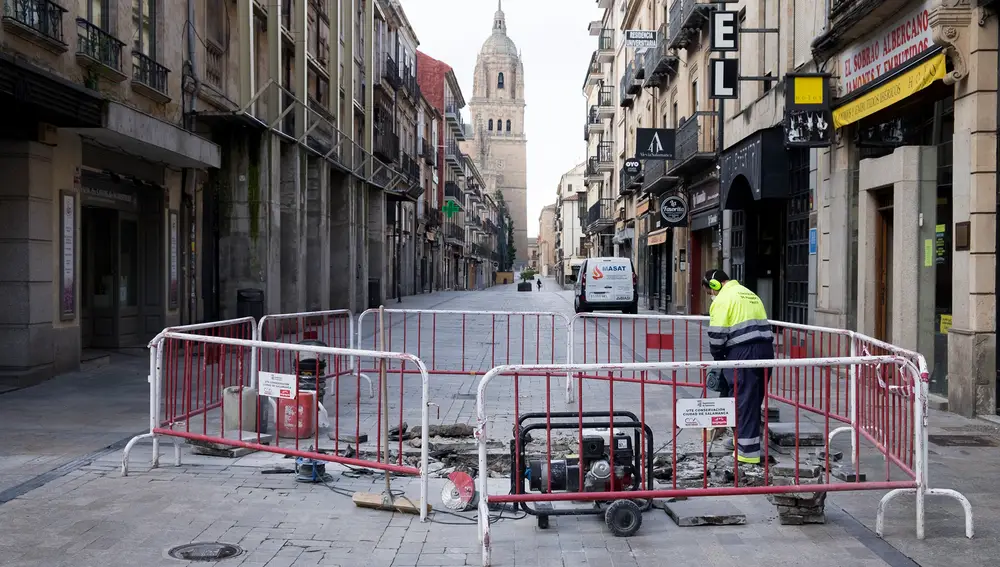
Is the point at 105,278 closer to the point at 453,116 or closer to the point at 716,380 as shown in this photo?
the point at 716,380

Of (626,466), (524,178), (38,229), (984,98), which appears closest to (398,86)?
(38,229)

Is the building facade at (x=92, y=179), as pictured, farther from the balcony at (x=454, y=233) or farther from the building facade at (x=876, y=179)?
the balcony at (x=454, y=233)

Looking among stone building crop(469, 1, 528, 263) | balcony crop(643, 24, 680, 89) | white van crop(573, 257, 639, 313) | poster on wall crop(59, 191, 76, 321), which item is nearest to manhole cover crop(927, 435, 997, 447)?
poster on wall crop(59, 191, 76, 321)

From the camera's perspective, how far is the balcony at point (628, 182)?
36688 millimetres

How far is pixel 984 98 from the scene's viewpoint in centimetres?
920

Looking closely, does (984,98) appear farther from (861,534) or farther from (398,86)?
(398,86)

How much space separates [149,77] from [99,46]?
72.9 inches

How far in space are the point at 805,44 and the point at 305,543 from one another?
13191mm

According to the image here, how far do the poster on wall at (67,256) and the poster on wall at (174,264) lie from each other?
11.7ft

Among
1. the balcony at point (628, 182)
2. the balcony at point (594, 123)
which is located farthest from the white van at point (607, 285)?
the balcony at point (594, 123)

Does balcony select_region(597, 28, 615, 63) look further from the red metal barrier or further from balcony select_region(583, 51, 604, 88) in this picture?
the red metal barrier

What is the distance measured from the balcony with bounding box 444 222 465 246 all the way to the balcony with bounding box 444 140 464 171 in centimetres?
474

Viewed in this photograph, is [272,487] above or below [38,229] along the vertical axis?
below

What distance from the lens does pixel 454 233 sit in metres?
78.8
